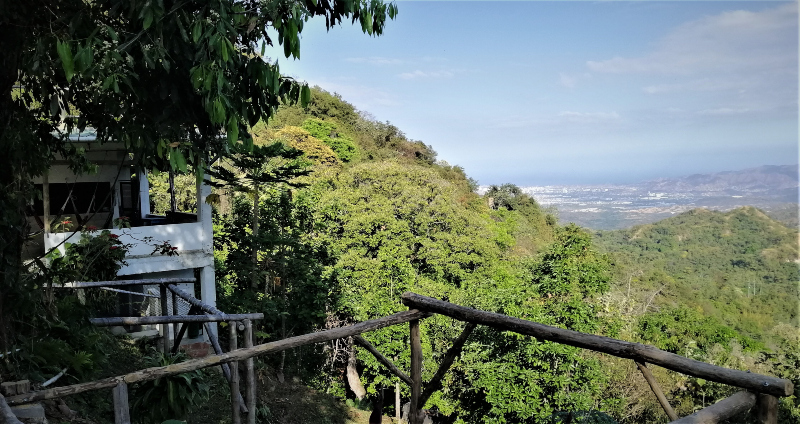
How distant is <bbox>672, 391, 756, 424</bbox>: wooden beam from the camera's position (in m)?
2.14

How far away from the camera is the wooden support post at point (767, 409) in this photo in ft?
7.04

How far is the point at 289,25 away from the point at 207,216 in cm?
671

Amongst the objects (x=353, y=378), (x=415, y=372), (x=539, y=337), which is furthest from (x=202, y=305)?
(x=353, y=378)

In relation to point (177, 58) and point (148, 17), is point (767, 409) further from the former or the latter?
point (177, 58)

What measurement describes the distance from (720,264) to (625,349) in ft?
136

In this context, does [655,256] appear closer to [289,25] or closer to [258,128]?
[258,128]

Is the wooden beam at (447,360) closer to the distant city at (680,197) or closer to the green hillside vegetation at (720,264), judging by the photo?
the green hillside vegetation at (720,264)

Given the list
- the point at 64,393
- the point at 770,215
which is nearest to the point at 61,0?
the point at 64,393

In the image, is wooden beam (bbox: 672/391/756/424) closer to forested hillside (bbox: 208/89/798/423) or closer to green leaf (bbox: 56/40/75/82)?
green leaf (bbox: 56/40/75/82)

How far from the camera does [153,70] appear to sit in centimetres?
310

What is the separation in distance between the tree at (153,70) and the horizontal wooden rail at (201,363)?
950 millimetres

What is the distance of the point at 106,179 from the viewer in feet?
35.4

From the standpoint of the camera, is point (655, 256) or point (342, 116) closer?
point (342, 116)

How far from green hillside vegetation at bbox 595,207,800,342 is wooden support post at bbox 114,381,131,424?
23.4m
